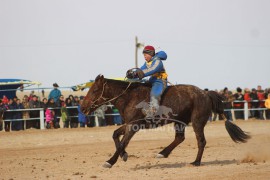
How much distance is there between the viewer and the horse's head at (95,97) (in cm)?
1257

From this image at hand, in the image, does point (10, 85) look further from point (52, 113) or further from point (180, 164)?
point (180, 164)

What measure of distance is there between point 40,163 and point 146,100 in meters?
3.29

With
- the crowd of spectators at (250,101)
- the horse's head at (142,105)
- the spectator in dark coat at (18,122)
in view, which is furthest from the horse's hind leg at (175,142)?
the crowd of spectators at (250,101)

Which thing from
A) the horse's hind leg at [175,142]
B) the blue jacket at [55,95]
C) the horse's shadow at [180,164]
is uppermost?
the blue jacket at [55,95]

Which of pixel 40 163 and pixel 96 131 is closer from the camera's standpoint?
pixel 40 163

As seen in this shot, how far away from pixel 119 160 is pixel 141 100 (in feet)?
7.61

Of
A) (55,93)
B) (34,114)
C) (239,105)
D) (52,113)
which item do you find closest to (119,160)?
(52,113)

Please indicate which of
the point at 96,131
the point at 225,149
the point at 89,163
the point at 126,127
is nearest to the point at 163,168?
the point at 126,127

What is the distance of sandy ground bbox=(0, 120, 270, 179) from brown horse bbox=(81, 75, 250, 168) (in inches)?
26.5

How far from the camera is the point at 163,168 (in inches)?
485

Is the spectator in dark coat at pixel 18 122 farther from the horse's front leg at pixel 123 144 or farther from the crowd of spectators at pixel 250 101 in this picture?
the horse's front leg at pixel 123 144

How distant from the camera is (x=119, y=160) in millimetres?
14266

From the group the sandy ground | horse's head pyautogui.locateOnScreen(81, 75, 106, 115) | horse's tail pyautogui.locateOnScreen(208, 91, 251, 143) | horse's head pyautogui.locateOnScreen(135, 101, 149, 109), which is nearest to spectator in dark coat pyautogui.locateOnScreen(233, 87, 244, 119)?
the sandy ground

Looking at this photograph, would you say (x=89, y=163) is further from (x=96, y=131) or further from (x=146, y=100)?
(x=96, y=131)
